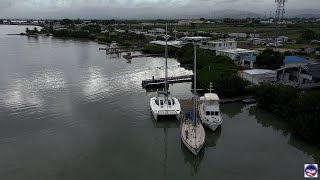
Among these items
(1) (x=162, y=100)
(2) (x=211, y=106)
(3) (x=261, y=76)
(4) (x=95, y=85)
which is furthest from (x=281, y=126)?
(4) (x=95, y=85)

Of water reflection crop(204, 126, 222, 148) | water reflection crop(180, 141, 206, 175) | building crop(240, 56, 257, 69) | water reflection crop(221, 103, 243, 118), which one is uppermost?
building crop(240, 56, 257, 69)

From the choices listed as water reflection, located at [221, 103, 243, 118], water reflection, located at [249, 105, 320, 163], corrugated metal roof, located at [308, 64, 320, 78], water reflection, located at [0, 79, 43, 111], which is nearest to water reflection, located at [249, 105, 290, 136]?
water reflection, located at [249, 105, 320, 163]

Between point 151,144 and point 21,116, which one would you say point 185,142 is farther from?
point 21,116

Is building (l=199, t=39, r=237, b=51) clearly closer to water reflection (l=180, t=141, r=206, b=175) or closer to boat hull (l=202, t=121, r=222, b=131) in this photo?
boat hull (l=202, t=121, r=222, b=131)

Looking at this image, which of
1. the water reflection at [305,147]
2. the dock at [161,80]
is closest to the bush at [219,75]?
the dock at [161,80]

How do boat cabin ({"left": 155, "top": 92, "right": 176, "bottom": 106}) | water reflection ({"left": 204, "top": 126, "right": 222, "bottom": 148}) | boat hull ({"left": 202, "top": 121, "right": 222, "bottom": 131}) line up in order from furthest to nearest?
boat cabin ({"left": 155, "top": 92, "right": 176, "bottom": 106})
boat hull ({"left": 202, "top": 121, "right": 222, "bottom": 131})
water reflection ({"left": 204, "top": 126, "right": 222, "bottom": 148})

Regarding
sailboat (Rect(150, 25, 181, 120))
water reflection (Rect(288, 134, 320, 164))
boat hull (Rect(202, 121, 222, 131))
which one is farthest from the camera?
sailboat (Rect(150, 25, 181, 120))
